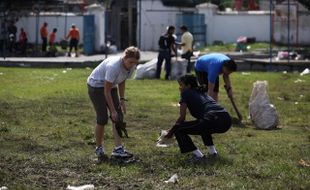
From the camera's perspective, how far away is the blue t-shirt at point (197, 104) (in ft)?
31.1

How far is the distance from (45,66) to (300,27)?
61.0 feet

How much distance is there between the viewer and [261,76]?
2516 cm

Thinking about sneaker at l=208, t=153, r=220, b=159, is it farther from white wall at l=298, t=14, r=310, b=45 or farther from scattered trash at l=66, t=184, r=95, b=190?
white wall at l=298, t=14, r=310, b=45

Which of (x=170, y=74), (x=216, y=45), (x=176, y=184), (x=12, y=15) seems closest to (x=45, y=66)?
(x=170, y=74)

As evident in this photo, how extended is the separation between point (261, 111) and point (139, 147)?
318 centimetres

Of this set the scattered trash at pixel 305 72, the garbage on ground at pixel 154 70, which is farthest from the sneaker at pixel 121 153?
the scattered trash at pixel 305 72

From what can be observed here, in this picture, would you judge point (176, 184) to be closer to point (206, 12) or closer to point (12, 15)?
point (12, 15)

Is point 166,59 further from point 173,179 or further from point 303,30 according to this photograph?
point 303,30

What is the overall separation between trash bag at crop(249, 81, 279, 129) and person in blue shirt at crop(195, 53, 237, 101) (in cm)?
65

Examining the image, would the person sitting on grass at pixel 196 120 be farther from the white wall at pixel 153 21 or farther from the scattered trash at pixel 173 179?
the white wall at pixel 153 21

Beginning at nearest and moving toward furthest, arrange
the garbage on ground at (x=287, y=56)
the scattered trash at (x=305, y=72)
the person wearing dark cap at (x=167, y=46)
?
1. the person wearing dark cap at (x=167, y=46)
2. the scattered trash at (x=305, y=72)
3. the garbage on ground at (x=287, y=56)

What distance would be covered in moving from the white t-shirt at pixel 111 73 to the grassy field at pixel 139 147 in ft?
3.37

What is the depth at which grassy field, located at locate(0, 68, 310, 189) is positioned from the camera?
823 centimetres

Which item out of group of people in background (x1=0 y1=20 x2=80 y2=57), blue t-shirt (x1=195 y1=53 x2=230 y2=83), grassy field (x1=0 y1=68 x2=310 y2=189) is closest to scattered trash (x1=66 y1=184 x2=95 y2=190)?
grassy field (x1=0 y1=68 x2=310 y2=189)
